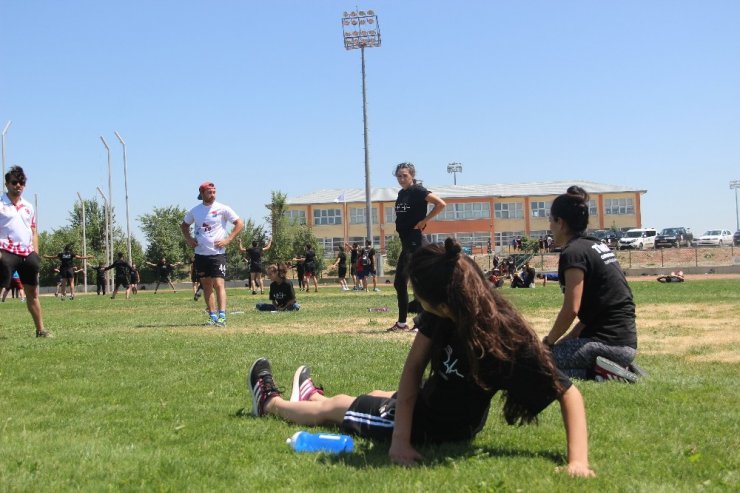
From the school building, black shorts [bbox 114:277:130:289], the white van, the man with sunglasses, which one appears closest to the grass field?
the man with sunglasses

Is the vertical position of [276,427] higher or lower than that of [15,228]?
lower

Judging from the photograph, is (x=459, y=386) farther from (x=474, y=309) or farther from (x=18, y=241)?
(x=18, y=241)

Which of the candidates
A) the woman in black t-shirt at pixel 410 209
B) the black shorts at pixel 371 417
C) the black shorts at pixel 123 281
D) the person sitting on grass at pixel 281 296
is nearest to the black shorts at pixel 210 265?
the woman in black t-shirt at pixel 410 209

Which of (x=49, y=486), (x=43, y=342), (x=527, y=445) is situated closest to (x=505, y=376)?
(x=527, y=445)

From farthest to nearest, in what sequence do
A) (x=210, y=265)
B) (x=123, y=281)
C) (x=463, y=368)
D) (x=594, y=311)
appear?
1. (x=123, y=281)
2. (x=210, y=265)
3. (x=594, y=311)
4. (x=463, y=368)

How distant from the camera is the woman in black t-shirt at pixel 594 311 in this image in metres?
5.82

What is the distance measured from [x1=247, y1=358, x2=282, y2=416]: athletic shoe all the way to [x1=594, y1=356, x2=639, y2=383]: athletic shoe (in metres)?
2.44

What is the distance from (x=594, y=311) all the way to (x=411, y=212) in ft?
13.4

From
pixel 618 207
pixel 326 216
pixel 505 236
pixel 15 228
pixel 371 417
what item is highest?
pixel 326 216

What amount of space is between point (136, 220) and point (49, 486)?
3093 inches

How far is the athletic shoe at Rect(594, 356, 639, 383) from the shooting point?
19.2 feet

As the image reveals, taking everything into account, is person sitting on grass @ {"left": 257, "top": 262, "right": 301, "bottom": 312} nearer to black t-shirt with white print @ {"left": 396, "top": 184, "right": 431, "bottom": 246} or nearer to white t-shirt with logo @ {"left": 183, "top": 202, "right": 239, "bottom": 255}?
white t-shirt with logo @ {"left": 183, "top": 202, "right": 239, "bottom": 255}

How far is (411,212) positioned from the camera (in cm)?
977

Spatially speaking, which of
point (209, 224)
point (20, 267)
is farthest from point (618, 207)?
point (20, 267)
